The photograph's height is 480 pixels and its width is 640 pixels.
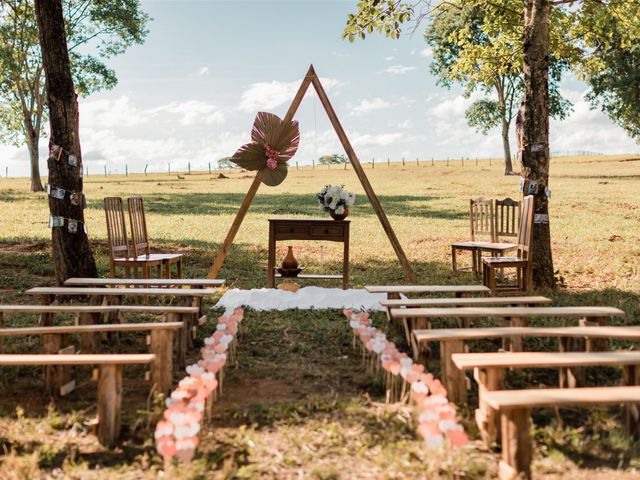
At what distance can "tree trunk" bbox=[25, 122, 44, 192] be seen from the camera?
25.3m

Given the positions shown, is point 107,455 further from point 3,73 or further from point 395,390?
point 3,73

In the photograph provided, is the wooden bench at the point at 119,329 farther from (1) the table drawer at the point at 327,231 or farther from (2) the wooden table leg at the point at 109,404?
(1) the table drawer at the point at 327,231

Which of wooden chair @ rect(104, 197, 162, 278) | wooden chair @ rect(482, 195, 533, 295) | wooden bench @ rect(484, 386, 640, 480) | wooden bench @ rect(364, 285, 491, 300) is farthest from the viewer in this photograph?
wooden chair @ rect(482, 195, 533, 295)

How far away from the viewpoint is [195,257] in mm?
10875

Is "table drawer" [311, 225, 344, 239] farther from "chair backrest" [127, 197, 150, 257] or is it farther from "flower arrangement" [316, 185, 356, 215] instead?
"chair backrest" [127, 197, 150, 257]

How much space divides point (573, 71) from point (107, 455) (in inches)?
427

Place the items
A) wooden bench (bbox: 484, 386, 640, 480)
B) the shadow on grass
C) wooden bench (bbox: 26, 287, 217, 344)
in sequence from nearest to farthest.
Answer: wooden bench (bbox: 484, 386, 640, 480) → wooden bench (bbox: 26, 287, 217, 344) → the shadow on grass

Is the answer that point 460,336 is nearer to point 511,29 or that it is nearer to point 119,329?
point 119,329

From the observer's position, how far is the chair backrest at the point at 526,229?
25.8 feet

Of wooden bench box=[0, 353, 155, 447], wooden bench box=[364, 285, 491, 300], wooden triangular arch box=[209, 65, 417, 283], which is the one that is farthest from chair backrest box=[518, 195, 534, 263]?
wooden bench box=[0, 353, 155, 447]

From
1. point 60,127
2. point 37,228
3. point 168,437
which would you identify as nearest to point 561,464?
point 168,437

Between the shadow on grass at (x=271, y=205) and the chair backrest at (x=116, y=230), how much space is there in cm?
964

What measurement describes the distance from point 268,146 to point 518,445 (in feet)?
19.1

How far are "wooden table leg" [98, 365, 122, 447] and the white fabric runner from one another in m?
3.43
